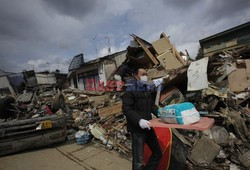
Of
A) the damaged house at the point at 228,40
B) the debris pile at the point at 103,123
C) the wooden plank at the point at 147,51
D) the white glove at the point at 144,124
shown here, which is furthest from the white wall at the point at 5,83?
the damaged house at the point at 228,40

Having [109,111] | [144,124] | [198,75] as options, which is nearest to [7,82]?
[109,111]

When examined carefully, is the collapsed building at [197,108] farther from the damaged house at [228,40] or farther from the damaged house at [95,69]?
the damaged house at [228,40]

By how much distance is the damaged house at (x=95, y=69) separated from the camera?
12445 millimetres

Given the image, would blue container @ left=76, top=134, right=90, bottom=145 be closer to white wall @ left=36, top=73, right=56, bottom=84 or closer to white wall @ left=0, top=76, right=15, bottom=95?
white wall @ left=36, top=73, right=56, bottom=84

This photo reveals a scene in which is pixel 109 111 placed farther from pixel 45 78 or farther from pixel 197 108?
pixel 45 78

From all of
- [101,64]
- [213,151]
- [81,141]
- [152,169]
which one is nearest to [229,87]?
[213,151]

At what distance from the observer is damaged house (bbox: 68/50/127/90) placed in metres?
12.4

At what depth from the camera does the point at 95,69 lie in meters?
13.2

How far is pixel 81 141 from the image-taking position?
14.4 feet

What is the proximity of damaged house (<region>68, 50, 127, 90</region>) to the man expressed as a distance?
1004 cm

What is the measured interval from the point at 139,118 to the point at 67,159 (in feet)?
8.04

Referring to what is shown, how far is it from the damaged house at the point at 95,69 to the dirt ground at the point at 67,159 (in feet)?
28.0

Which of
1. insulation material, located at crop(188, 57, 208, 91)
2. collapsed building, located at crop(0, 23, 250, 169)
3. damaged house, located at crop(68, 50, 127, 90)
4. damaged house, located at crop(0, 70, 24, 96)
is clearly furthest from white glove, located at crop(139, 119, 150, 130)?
damaged house, located at crop(0, 70, 24, 96)

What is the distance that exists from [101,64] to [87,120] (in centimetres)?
746
